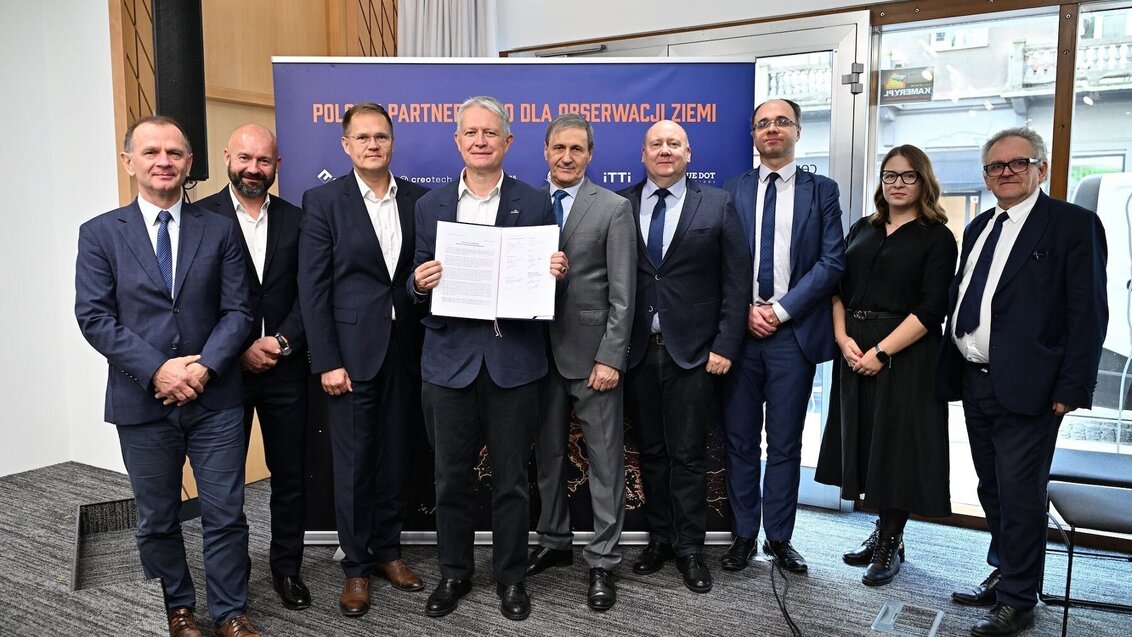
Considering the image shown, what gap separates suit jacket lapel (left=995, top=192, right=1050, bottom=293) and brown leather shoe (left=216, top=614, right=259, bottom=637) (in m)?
2.77

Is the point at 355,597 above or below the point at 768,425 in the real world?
below

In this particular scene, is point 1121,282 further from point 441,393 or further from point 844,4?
point 441,393

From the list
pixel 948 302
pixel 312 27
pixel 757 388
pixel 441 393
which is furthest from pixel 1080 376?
pixel 312 27

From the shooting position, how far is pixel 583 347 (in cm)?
286

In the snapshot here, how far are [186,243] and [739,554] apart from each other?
7.80ft

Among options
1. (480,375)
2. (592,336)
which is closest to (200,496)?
(480,375)

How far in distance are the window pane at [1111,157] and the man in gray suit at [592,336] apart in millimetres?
2283

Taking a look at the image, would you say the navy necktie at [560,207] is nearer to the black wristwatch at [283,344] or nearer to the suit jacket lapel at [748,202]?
the suit jacket lapel at [748,202]

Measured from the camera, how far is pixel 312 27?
186 inches

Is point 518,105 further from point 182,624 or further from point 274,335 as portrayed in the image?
point 182,624

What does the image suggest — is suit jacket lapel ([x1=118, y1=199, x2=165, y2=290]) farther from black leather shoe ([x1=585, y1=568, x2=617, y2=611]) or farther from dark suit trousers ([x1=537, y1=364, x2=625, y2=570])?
black leather shoe ([x1=585, y1=568, x2=617, y2=611])

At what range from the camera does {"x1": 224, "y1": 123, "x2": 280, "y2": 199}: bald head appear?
110 inches

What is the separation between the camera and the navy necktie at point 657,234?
3.00 metres

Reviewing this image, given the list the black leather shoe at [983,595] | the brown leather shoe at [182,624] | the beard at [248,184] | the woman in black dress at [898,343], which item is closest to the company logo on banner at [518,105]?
the beard at [248,184]
